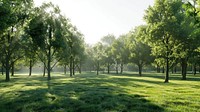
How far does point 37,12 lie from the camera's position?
49.7 metres

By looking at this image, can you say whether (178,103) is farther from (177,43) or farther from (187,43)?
(187,43)

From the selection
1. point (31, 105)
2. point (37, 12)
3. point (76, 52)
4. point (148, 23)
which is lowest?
point (31, 105)

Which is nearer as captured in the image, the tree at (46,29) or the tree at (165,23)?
the tree at (165,23)

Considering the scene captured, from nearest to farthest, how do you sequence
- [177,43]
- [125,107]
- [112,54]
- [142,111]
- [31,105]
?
[142,111] < [125,107] < [31,105] < [177,43] < [112,54]

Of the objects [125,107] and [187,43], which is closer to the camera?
[125,107]

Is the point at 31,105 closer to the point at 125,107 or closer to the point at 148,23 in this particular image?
the point at 125,107

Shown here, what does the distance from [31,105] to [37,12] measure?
36.8 metres

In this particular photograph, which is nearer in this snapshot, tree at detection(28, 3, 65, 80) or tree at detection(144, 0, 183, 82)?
tree at detection(144, 0, 183, 82)

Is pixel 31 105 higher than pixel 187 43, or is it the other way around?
pixel 187 43

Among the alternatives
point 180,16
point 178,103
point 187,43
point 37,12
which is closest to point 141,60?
point 187,43

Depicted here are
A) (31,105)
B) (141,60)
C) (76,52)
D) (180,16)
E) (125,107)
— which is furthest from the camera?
(141,60)

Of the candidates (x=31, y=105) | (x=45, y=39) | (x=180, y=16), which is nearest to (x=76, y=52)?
(x=45, y=39)

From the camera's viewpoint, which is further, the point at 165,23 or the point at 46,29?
the point at 46,29

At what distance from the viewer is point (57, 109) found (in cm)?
1548
